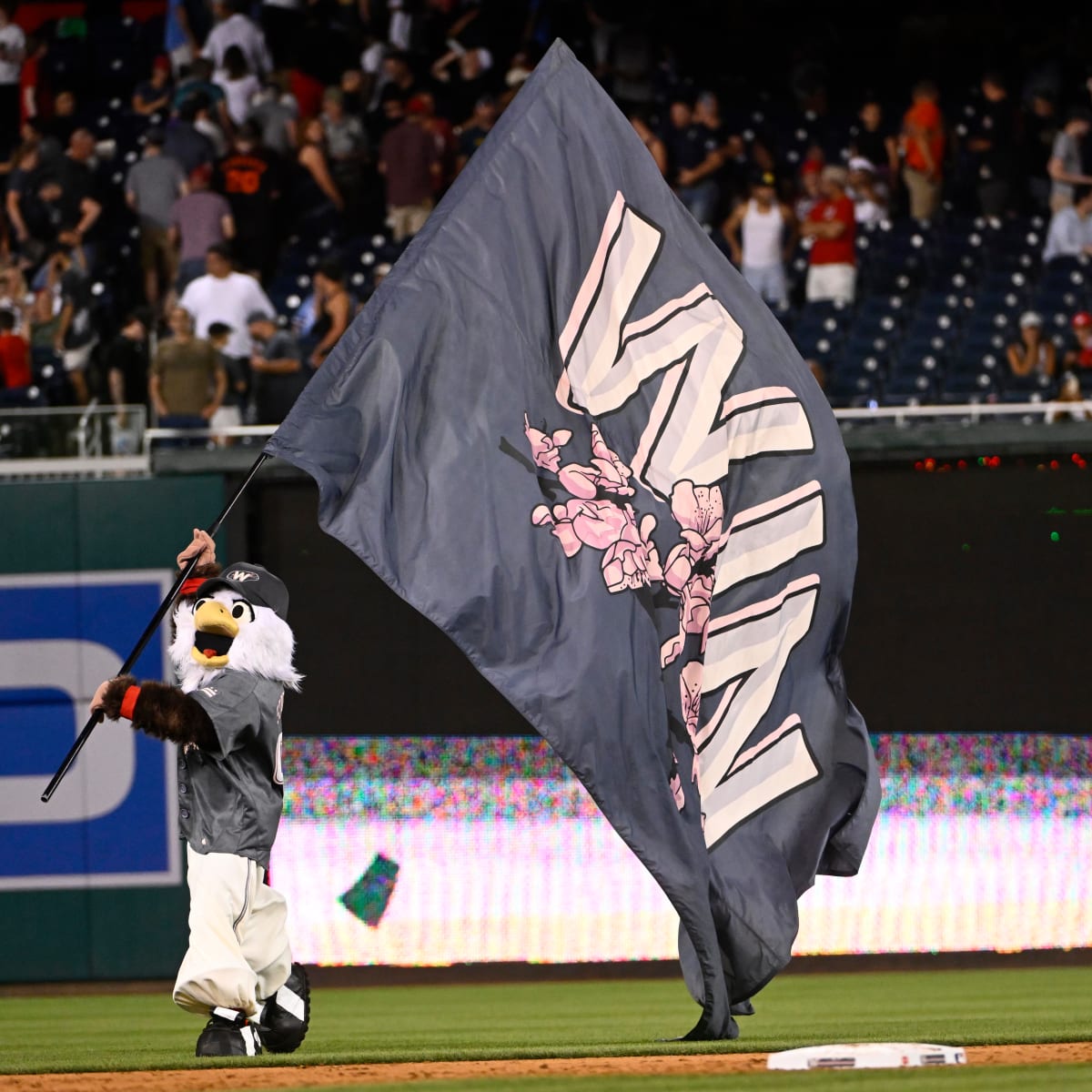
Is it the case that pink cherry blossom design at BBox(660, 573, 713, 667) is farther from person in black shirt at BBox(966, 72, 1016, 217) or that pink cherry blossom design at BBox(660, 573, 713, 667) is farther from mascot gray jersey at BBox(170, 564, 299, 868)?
person in black shirt at BBox(966, 72, 1016, 217)

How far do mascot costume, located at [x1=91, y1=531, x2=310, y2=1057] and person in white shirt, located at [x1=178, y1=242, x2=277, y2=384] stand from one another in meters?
5.19

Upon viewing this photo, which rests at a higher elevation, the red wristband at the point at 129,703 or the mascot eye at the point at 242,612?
the mascot eye at the point at 242,612

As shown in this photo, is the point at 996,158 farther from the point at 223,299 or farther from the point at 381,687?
the point at 381,687

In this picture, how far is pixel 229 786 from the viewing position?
640cm

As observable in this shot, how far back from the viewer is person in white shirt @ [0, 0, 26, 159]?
15781mm

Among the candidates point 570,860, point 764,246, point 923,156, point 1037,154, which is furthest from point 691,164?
point 570,860

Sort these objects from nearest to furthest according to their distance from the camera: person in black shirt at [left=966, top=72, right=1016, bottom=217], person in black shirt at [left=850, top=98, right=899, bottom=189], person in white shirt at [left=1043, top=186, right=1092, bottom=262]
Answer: person in white shirt at [left=1043, top=186, right=1092, bottom=262] < person in black shirt at [left=966, top=72, right=1016, bottom=217] < person in black shirt at [left=850, top=98, right=899, bottom=189]

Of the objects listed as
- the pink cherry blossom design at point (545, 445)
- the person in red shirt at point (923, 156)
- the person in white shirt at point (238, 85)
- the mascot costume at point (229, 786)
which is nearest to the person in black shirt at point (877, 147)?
the person in red shirt at point (923, 156)

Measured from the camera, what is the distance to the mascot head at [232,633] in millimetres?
6477

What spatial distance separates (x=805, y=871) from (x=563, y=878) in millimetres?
4151

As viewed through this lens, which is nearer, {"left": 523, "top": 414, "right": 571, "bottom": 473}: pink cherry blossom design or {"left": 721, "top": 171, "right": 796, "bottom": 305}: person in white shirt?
{"left": 523, "top": 414, "right": 571, "bottom": 473}: pink cherry blossom design

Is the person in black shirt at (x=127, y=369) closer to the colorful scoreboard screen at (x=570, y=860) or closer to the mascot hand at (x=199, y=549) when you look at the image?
the colorful scoreboard screen at (x=570, y=860)

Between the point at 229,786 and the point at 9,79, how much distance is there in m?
11.1

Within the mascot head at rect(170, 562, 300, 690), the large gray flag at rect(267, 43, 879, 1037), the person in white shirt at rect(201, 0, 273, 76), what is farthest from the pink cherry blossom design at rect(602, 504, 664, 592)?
the person in white shirt at rect(201, 0, 273, 76)
